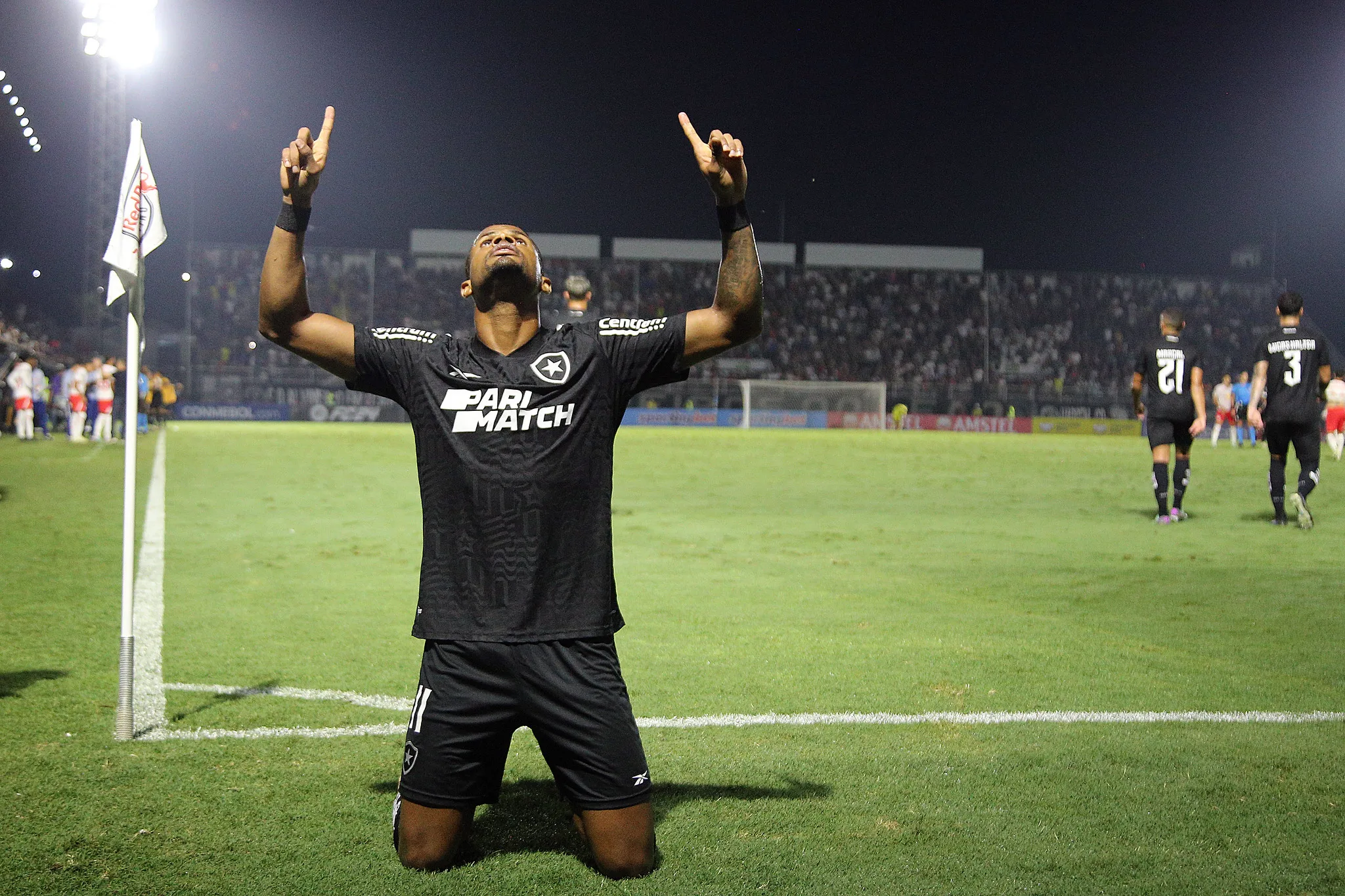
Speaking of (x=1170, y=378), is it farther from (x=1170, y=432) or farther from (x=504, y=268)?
(x=504, y=268)

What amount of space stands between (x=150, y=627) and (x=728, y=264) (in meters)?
4.78

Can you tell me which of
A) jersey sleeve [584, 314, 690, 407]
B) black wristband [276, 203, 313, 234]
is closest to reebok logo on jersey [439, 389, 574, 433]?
jersey sleeve [584, 314, 690, 407]

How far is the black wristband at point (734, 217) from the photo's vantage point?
329 cm

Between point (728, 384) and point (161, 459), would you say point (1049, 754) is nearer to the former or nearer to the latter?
point (161, 459)

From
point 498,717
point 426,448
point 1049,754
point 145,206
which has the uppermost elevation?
point 145,206

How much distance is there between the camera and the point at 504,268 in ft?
11.0

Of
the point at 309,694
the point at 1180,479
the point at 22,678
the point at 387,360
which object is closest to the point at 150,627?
the point at 22,678

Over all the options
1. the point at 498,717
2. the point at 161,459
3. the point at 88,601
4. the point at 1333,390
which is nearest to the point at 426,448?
the point at 498,717

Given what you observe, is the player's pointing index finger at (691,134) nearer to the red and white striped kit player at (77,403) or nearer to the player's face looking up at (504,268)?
the player's face looking up at (504,268)

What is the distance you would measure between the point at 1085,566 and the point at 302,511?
841 centimetres

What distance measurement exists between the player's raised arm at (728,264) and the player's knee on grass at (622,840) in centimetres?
132

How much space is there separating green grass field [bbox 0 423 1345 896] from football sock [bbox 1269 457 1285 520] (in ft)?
1.90

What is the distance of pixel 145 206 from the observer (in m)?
4.78

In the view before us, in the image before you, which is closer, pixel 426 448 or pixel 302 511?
pixel 426 448
